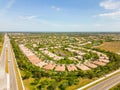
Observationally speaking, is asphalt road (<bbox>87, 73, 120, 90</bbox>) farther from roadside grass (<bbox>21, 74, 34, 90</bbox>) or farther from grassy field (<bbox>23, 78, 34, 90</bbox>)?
grassy field (<bbox>23, 78, 34, 90</bbox>)

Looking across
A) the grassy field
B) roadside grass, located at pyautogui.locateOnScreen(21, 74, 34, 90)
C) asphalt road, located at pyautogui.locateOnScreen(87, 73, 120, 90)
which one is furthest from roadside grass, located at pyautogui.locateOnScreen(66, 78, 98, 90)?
the grassy field

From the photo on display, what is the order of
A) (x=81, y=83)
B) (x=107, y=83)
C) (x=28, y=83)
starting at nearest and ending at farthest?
(x=28, y=83), (x=81, y=83), (x=107, y=83)

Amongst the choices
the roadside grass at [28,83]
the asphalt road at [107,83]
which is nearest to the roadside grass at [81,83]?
the asphalt road at [107,83]

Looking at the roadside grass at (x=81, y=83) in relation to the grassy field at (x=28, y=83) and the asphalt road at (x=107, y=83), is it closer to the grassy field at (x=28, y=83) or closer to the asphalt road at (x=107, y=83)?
the asphalt road at (x=107, y=83)

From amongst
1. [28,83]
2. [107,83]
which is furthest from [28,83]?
[107,83]

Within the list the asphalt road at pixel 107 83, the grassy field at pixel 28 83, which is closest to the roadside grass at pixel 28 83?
the grassy field at pixel 28 83

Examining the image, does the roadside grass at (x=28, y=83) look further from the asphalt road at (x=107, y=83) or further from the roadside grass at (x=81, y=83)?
the asphalt road at (x=107, y=83)

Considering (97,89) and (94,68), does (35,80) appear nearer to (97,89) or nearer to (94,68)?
(97,89)

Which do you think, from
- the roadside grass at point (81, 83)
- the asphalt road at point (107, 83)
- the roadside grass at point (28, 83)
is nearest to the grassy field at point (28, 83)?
the roadside grass at point (28, 83)

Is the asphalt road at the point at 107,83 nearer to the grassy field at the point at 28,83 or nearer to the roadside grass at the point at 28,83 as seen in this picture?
the roadside grass at the point at 28,83

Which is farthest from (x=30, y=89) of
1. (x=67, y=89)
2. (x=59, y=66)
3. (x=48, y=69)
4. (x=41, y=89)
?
(x=59, y=66)

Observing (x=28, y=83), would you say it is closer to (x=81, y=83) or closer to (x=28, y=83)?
(x=28, y=83)

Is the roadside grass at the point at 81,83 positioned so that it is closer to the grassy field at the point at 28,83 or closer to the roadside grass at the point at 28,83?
the roadside grass at the point at 28,83
